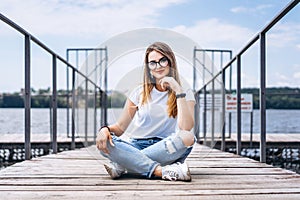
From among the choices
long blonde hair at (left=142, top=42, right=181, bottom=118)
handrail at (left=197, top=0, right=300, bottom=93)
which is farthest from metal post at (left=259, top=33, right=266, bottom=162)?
long blonde hair at (left=142, top=42, right=181, bottom=118)

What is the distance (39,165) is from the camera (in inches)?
91.3

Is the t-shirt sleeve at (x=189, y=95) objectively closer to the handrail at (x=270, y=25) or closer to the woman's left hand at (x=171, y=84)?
the woman's left hand at (x=171, y=84)

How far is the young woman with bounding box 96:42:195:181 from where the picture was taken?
5.59ft

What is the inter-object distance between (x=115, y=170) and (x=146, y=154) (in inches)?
4.9

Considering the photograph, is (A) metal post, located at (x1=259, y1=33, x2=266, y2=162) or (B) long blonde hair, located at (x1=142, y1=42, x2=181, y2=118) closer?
(B) long blonde hair, located at (x1=142, y1=42, x2=181, y2=118)

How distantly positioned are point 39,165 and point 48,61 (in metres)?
0.97

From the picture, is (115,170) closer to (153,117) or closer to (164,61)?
(153,117)

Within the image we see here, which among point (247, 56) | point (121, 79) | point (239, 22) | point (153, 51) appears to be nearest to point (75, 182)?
point (121, 79)

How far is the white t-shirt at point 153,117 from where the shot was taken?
1727mm

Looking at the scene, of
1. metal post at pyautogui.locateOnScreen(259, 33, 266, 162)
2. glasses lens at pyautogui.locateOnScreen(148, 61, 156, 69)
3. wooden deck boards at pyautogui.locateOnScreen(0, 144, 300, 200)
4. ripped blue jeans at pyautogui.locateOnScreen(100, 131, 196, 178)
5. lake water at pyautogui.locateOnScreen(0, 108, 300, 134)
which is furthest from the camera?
lake water at pyautogui.locateOnScreen(0, 108, 300, 134)

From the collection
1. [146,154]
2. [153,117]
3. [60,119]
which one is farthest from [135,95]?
[60,119]

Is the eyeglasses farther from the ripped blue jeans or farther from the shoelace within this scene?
the shoelace

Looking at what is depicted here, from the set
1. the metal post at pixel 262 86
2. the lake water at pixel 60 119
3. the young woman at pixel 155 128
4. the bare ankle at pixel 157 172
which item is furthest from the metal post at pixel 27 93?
the metal post at pixel 262 86

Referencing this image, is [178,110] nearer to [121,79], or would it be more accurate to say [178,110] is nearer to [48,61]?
[121,79]
